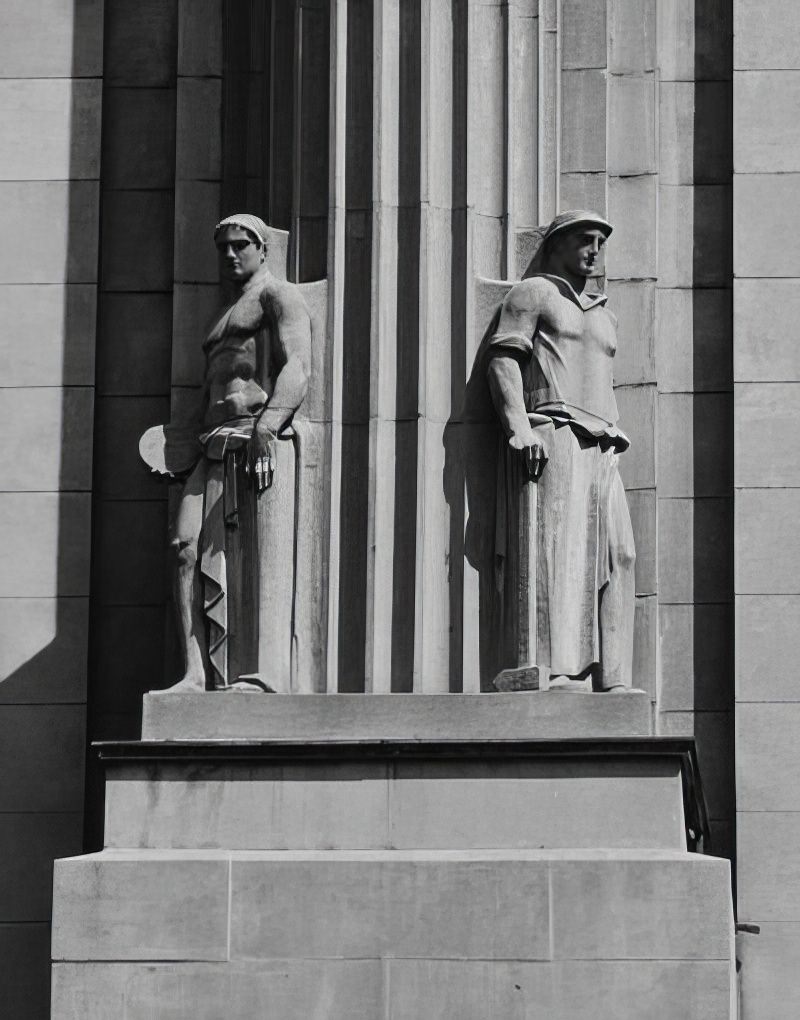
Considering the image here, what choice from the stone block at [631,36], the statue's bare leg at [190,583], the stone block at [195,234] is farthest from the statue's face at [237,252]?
the stone block at [631,36]

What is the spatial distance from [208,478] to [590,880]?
4.08m

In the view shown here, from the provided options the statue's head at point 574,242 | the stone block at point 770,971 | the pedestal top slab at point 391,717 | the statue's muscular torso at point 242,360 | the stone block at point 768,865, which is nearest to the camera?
the pedestal top slab at point 391,717

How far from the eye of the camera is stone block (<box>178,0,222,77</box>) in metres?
21.6

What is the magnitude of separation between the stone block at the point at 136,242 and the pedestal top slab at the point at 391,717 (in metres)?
→ 4.32

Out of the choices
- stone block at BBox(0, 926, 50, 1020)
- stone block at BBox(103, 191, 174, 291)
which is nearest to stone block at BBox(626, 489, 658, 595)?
stone block at BBox(103, 191, 174, 291)

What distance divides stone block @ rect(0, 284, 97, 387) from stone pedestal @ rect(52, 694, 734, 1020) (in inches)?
158

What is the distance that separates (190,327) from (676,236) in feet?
12.9

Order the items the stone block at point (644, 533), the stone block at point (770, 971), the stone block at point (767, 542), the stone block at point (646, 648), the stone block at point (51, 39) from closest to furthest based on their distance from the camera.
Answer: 1. the stone block at point (770, 971)
2. the stone block at point (646, 648)
3. the stone block at point (644, 533)
4. the stone block at point (767, 542)
5. the stone block at point (51, 39)

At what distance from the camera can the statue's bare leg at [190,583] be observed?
62.3 ft

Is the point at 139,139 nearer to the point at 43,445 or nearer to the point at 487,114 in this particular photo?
the point at 43,445

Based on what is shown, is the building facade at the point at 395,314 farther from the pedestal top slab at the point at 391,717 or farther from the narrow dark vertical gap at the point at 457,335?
the pedestal top slab at the point at 391,717

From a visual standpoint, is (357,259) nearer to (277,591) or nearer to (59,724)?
(277,591)

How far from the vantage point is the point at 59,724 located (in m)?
20.8

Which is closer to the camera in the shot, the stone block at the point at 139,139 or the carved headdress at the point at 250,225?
the carved headdress at the point at 250,225
